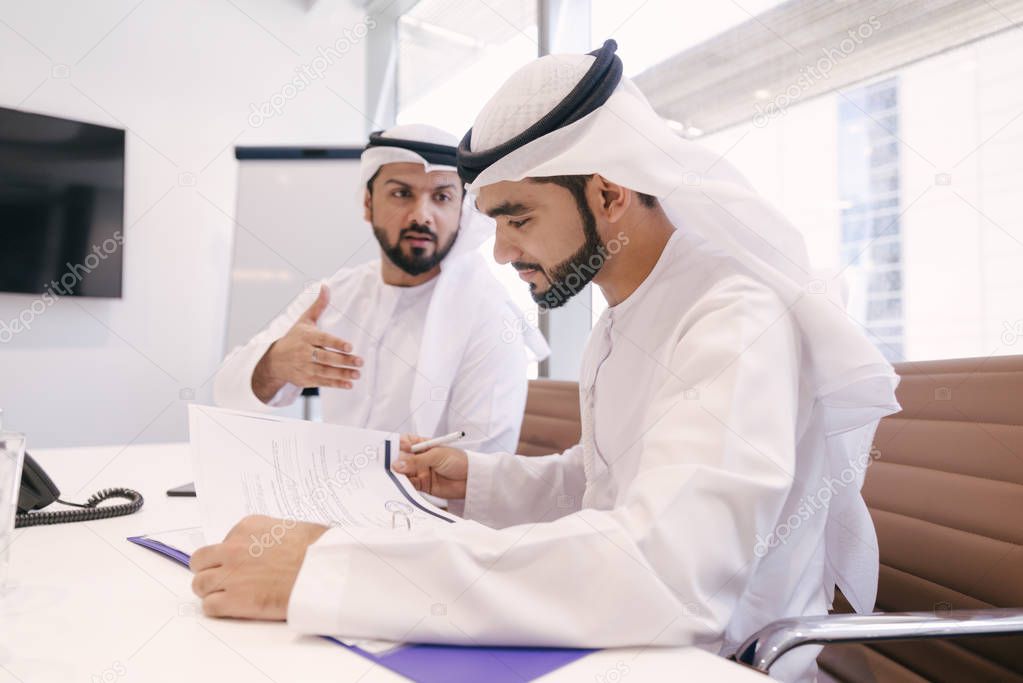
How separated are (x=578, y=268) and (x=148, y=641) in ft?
2.86

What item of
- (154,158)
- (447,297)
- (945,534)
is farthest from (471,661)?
(154,158)

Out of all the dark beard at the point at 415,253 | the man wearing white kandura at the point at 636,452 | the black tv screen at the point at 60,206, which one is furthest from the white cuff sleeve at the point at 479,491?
the black tv screen at the point at 60,206

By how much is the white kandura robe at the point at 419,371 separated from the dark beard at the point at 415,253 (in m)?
0.08

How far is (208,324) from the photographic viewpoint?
4.39 meters

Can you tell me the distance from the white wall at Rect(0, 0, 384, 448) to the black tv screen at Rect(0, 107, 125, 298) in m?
0.09

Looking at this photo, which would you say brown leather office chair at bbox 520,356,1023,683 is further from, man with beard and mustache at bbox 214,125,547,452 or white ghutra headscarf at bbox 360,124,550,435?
white ghutra headscarf at bbox 360,124,550,435

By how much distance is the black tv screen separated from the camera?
3729 mm

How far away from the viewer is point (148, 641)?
649 mm

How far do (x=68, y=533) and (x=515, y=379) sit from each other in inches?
51.9

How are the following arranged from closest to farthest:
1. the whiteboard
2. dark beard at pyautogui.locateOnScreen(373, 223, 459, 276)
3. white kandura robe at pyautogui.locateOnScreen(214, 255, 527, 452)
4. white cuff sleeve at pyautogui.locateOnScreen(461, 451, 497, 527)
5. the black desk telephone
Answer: the black desk telephone
white cuff sleeve at pyautogui.locateOnScreen(461, 451, 497, 527)
white kandura robe at pyautogui.locateOnScreen(214, 255, 527, 452)
dark beard at pyautogui.locateOnScreen(373, 223, 459, 276)
the whiteboard

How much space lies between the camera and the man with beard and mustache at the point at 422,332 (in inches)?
85.0

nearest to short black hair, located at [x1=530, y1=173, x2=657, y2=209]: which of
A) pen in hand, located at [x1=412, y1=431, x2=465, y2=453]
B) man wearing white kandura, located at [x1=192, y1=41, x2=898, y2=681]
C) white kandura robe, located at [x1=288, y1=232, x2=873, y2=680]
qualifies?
man wearing white kandura, located at [x1=192, y1=41, x2=898, y2=681]

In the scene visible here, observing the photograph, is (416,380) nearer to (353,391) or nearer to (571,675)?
(353,391)

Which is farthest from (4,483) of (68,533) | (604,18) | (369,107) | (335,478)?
(369,107)
